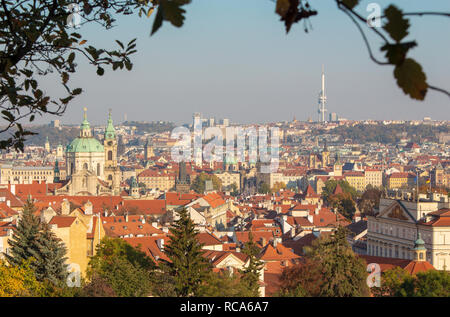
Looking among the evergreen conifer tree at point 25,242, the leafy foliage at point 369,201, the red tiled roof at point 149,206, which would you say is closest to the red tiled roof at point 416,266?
the evergreen conifer tree at point 25,242

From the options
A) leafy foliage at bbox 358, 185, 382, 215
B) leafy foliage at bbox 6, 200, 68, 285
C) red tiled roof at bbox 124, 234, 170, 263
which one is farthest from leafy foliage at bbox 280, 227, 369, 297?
leafy foliage at bbox 358, 185, 382, 215

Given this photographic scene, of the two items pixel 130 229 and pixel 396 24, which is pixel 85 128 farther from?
pixel 396 24

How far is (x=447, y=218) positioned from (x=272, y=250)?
851 centimetres

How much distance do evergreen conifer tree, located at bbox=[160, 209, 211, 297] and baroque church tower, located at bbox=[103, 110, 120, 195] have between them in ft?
181

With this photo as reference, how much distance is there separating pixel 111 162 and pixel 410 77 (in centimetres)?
8716

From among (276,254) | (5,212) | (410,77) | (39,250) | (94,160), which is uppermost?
(410,77)

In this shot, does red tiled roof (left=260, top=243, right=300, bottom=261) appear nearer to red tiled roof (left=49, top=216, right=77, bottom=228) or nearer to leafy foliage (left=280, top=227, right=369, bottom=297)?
red tiled roof (left=49, top=216, right=77, bottom=228)

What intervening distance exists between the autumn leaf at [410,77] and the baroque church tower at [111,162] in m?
75.6

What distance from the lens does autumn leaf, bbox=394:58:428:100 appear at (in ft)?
7.66

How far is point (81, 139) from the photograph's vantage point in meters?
85.4

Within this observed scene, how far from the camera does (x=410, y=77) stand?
7.68 feet

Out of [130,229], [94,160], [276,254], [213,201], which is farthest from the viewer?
[94,160]

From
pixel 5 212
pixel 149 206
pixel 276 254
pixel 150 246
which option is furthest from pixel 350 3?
pixel 149 206
